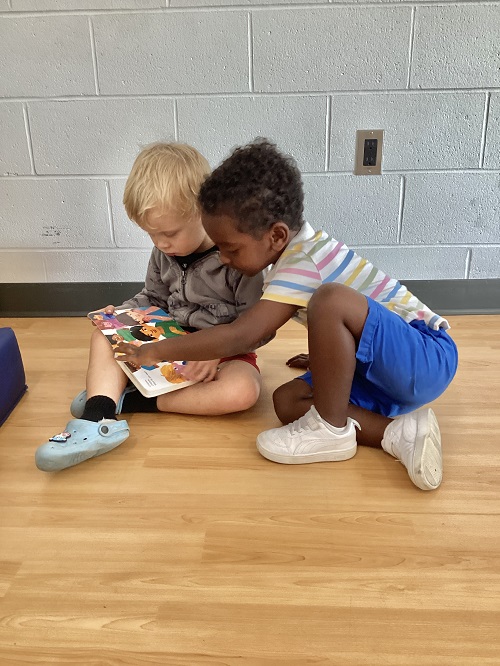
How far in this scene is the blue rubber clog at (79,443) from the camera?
1.12 meters

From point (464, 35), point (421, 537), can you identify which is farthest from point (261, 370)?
point (464, 35)

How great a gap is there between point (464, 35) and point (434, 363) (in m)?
1.14

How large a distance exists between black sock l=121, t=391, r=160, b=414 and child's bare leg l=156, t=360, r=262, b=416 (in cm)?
3

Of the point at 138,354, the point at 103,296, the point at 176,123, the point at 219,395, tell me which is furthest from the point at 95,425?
the point at 176,123

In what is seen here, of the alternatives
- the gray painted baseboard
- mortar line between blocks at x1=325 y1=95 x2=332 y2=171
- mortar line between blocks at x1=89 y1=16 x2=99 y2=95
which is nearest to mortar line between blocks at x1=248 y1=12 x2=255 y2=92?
mortar line between blocks at x1=325 y1=95 x2=332 y2=171

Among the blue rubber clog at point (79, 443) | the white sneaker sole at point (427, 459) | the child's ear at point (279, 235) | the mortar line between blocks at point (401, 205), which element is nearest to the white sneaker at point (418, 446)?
the white sneaker sole at point (427, 459)

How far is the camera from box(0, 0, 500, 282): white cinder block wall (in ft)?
5.72

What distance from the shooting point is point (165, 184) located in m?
1.25

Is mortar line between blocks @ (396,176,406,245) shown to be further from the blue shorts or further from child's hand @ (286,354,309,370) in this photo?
the blue shorts

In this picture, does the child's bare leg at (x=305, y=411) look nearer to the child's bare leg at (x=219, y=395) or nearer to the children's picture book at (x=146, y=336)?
the child's bare leg at (x=219, y=395)

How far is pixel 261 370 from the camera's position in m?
1.60

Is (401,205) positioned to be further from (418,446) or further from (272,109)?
(418,446)

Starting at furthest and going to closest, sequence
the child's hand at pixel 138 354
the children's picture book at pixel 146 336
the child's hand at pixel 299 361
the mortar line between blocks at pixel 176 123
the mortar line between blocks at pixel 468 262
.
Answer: the mortar line between blocks at pixel 468 262
the mortar line between blocks at pixel 176 123
the child's hand at pixel 299 361
the children's picture book at pixel 146 336
the child's hand at pixel 138 354

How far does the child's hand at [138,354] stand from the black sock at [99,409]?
0.10 m
